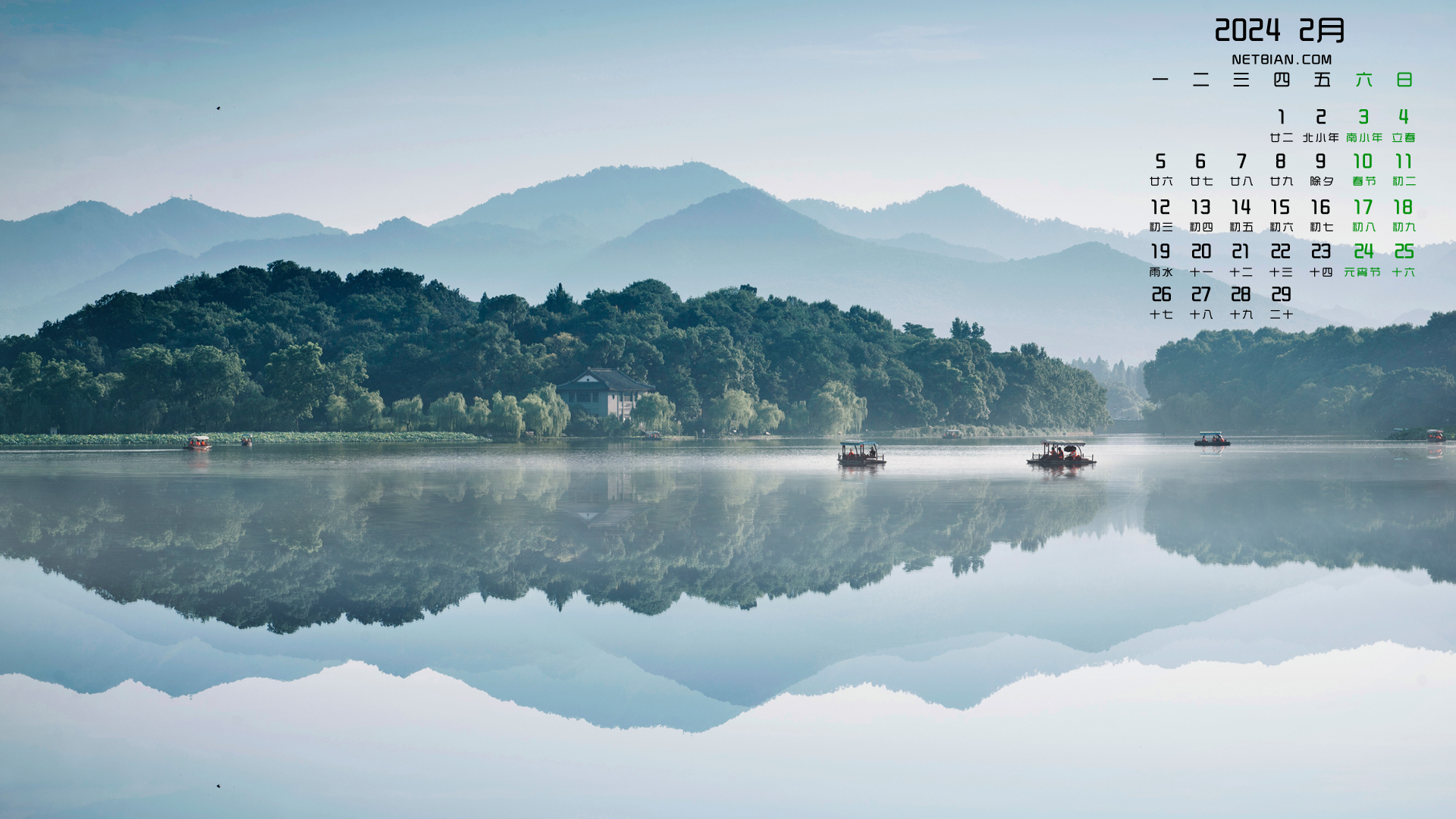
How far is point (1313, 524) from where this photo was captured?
965 inches

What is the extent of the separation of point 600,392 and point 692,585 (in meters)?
81.3

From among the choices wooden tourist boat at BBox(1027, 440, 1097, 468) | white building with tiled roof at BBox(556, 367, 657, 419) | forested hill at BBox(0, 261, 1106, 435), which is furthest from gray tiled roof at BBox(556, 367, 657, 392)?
wooden tourist boat at BBox(1027, 440, 1097, 468)

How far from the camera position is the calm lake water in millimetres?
12141

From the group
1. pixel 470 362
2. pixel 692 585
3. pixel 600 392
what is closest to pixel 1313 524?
pixel 692 585

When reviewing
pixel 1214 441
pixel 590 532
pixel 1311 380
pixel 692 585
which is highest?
pixel 1311 380

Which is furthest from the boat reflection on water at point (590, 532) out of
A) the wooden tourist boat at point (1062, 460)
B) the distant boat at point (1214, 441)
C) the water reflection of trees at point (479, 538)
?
Answer: the distant boat at point (1214, 441)

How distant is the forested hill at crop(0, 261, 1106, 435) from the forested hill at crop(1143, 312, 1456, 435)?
49.6 ft

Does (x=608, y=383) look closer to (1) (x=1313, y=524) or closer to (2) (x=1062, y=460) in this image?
(2) (x=1062, y=460)

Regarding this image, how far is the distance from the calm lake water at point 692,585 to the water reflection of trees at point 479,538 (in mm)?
104

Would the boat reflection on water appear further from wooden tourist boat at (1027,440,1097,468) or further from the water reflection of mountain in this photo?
wooden tourist boat at (1027,440,1097,468)

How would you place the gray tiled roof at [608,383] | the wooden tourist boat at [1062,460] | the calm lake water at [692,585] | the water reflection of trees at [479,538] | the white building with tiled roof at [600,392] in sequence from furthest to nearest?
1. the gray tiled roof at [608,383]
2. the white building with tiled roof at [600,392]
3. the wooden tourist boat at [1062,460]
4. the water reflection of trees at [479,538]
5. the calm lake water at [692,585]

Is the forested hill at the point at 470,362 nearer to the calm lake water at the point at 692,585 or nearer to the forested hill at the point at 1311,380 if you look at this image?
the forested hill at the point at 1311,380

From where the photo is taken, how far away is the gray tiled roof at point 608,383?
9731 centimetres

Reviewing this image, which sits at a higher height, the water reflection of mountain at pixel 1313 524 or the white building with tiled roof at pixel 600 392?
the white building with tiled roof at pixel 600 392
